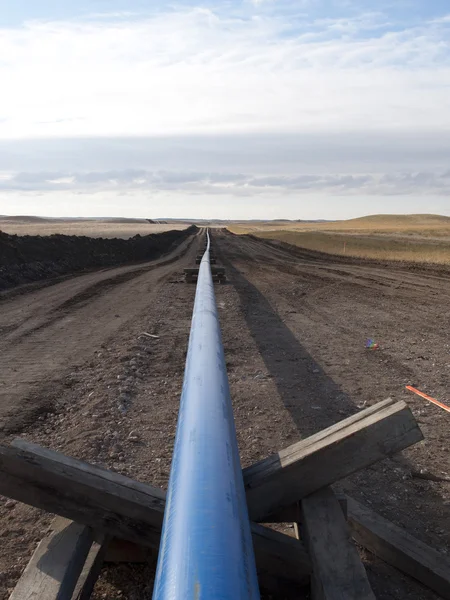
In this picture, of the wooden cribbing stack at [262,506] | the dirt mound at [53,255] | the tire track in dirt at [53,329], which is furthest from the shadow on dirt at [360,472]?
the dirt mound at [53,255]

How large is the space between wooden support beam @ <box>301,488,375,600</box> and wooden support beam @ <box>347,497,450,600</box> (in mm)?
437

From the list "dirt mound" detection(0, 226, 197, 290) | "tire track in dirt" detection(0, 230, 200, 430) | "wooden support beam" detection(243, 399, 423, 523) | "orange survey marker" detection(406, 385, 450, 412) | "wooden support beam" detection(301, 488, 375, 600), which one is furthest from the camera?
"dirt mound" detection(0, 226, 197, 290)

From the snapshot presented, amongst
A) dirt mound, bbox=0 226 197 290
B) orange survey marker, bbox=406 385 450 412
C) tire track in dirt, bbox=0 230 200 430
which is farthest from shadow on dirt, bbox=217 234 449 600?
dirt mound, bbox=0 226 197 290

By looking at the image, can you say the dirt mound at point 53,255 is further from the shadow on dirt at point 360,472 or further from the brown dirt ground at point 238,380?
the shadow on dirt at point 360,472

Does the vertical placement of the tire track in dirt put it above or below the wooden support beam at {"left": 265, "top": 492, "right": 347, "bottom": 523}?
below

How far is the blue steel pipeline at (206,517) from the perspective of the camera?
4.96 ft

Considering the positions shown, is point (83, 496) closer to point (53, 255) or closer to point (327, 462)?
point (327, 462)

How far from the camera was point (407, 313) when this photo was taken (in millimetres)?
10094

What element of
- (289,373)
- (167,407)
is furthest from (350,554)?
(289,373)

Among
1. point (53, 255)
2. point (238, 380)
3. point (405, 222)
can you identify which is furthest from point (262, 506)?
point (405, 222)

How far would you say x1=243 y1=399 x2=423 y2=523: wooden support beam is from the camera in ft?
8.27

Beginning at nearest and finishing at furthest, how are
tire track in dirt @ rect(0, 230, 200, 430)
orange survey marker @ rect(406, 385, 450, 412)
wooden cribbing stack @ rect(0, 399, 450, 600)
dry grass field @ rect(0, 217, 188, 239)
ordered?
wooden cribbing stack @ rect(0, 399, 450, 600) < orange survey marker @ rect(406, 385, 450, 412) < tire track in dirt @ rect(0, 230, 200, 430) < dry grass field @ rect(0, 217, 188, 239)

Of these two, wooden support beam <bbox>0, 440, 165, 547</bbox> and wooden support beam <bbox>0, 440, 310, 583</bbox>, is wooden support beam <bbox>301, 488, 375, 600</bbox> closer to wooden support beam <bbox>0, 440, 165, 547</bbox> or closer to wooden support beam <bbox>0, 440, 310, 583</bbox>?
A: wooden support beam <bbox>0, 440, 310, 583</bbox>

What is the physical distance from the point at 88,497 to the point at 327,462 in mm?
1057
